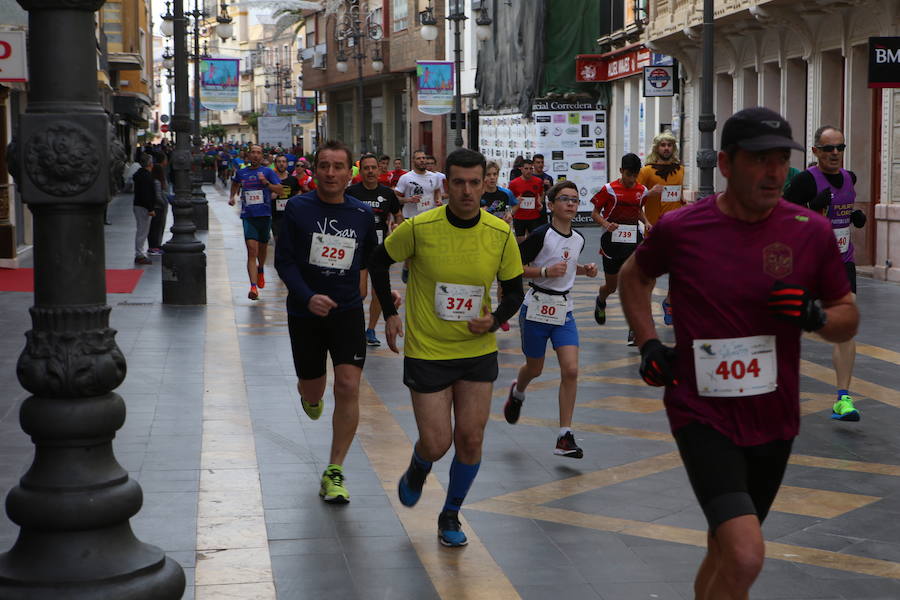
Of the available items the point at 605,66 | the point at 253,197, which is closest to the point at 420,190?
the point at 253,197

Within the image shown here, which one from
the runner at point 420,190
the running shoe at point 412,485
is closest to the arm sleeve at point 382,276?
the running shoe at point 412,485

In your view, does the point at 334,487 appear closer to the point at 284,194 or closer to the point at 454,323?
the point at 454,323

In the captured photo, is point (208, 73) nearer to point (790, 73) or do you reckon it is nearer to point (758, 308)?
point (790, 73)

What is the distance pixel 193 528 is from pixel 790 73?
64.8 ft

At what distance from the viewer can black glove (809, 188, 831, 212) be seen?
9.32 metres

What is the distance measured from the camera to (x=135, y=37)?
45.0 metres

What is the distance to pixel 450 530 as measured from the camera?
618cm

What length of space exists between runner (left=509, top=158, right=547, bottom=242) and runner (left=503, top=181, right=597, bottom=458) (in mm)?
10822

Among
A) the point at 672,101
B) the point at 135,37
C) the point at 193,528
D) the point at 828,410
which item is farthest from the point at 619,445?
the point at 135,37

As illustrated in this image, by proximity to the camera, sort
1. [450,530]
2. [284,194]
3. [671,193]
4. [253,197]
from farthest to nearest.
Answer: [284,194], [253,197], [671,193], [450,530]

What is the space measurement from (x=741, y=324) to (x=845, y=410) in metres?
5.32

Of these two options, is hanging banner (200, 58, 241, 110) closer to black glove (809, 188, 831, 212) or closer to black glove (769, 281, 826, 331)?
black glove (809, 188, 831, 212)

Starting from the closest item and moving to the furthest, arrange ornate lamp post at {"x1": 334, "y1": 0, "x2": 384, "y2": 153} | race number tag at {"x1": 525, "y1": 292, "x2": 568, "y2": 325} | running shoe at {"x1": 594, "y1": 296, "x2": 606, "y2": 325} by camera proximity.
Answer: race number tag at {"x1": 525, "y1": 292, "x2": 568, "y2": 325} < running shoe at {"x1": 594, "y1": 296, "x2": 606, "y2": 325} < ornate lamp post at {"x1": 334, "y1": 0, "x2": 384, "y2": 153}

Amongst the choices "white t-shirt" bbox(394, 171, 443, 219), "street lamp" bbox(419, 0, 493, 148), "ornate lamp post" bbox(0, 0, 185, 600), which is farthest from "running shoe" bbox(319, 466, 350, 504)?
"street lamp" bbox(419, 0, 493, 148)
